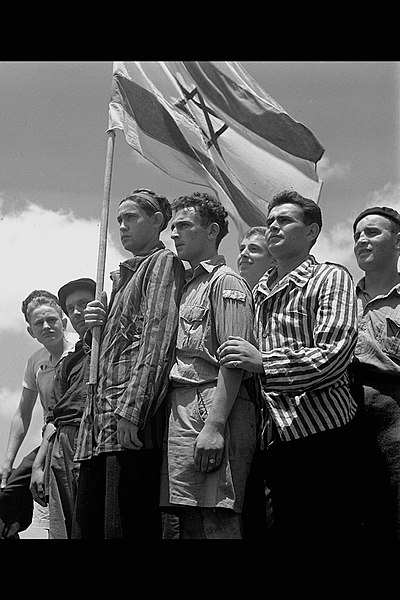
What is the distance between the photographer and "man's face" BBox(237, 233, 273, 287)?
5.05m

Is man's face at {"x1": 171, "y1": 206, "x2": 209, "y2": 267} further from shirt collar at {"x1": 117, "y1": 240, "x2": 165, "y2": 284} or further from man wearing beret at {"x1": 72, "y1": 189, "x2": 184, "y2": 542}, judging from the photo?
shirt collar at {"x1": 117, "y1": 240, "x2": 165, "y2": 284}

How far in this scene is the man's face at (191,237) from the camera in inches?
174

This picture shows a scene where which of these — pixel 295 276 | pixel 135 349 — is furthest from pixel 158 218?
pixel 295 276

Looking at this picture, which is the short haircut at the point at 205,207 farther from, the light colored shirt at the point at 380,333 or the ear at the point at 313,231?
the light colored shirt at the point at 380,333

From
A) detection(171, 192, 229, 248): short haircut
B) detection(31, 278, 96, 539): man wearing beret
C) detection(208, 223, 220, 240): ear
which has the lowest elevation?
detection(31, 278, 96, 539): man wearing beret

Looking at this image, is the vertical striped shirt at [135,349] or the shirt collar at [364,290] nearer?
the vertical striped shirt at [135,349]

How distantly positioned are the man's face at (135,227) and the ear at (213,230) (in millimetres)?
345

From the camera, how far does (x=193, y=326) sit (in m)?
4.18

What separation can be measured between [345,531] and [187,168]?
93.3 inches

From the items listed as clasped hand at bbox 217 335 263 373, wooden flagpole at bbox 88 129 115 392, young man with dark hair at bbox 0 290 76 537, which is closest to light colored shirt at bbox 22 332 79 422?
young man with dark hair at bbox 0 290 76 537

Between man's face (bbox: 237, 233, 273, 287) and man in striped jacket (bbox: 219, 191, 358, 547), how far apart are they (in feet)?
3.26

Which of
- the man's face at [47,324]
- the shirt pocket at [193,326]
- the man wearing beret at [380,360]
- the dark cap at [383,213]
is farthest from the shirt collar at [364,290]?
the man's face at [47,324]

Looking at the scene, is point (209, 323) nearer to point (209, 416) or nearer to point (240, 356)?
point (240, 356)

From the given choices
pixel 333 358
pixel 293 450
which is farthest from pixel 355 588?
pixel 333 358
